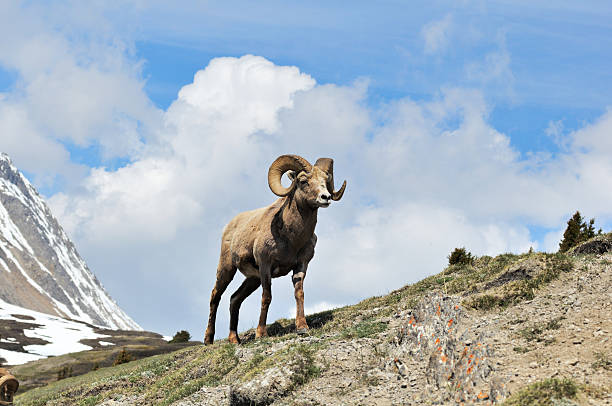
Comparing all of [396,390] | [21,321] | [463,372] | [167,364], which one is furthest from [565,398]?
[21,321]

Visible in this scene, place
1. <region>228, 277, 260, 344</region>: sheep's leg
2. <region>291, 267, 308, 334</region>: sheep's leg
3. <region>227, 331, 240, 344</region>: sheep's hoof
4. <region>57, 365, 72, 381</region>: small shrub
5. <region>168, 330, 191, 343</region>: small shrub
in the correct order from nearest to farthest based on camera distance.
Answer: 1. <region>291, 267, 308, 334</region>: sheep's leg
2. <region>227, 331, 240, 344</region>: sheep's hoof
3. <region>228, 277, 260, 344</region>: sheep's leg
4. <region>57, 365, 72, 381</region>: small shrub
5. <region>168, 330, 191, 343</region>: small shrub

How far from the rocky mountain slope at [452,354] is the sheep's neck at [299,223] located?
2801 millimetres

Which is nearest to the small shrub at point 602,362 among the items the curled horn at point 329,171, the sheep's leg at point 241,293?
the curled horn at point 329,171

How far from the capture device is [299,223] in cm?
2005

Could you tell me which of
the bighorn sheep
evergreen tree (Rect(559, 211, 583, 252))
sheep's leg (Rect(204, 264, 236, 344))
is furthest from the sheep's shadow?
evergreen tree (Rect(559, 211, 583, 252))

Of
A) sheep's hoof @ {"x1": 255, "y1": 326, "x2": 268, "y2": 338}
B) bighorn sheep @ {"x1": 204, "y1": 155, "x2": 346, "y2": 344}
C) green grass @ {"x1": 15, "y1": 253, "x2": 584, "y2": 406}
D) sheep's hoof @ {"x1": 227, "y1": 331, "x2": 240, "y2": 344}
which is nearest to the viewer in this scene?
green grass @ {"x1": 15, "y1": 253, "x2": 584, "y2": 406}

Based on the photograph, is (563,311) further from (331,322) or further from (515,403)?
(331,322)

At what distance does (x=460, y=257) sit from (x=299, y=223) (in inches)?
355

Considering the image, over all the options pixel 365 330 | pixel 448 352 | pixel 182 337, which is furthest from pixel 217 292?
pixel 182 337

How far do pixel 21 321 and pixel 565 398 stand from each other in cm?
14379

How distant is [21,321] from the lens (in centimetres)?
13700

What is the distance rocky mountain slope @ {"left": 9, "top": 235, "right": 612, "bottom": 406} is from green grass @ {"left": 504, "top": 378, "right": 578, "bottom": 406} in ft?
0.07

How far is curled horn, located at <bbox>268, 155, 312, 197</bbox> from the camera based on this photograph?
67.1 ft

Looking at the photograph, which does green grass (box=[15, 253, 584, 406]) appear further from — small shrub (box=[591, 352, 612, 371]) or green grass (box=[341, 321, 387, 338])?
small shrub (box=[591, 352, 612, 371])
